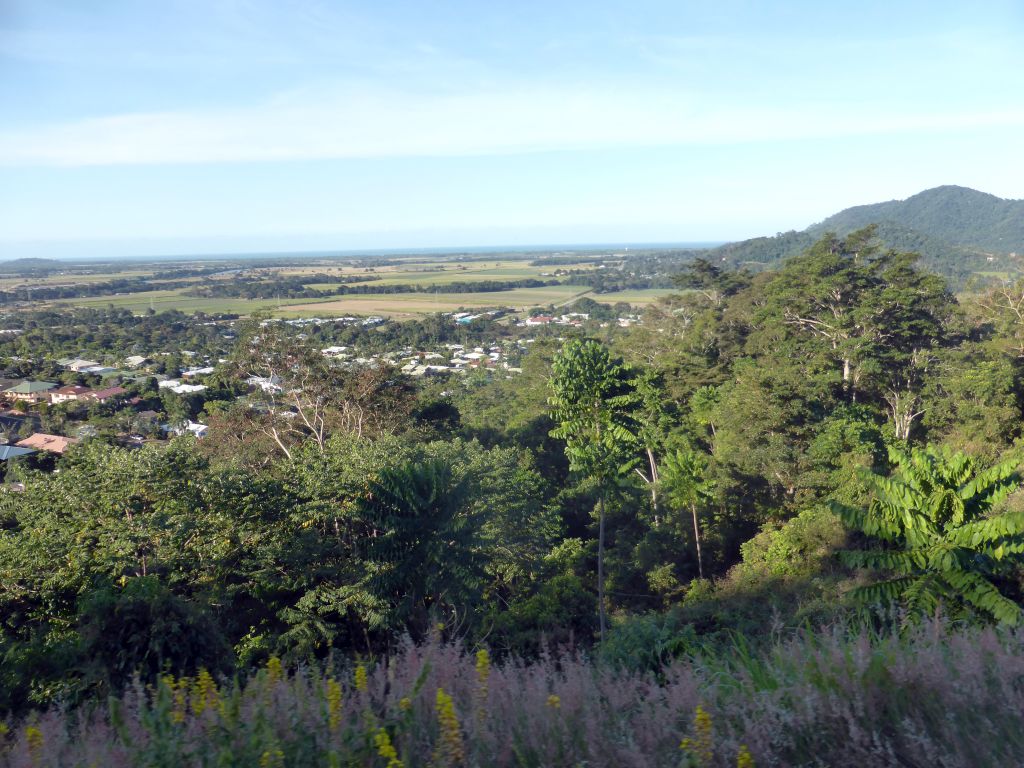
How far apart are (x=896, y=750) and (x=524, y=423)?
19.3m

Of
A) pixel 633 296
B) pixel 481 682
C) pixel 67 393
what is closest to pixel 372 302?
pixel 633 296

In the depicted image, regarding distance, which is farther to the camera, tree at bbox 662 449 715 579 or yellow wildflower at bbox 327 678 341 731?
tree at bbox 662 449 715 579

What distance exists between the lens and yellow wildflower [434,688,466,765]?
79.3 inches

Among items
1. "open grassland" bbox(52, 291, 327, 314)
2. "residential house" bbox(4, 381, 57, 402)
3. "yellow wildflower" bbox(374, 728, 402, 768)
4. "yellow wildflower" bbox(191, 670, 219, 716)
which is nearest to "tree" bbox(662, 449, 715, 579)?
"yellow wildflower" bbox(191, 670, 219, 716)

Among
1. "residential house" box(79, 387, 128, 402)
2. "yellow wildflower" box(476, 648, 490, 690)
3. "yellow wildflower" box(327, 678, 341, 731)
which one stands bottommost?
"residential house" box(79, 387, 128, 402)

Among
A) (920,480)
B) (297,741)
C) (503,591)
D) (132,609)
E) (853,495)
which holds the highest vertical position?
(297,741)

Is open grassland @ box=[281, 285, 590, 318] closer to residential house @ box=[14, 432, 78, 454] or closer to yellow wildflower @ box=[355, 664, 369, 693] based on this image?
residential house @ box=[14, 432, 78, 454]

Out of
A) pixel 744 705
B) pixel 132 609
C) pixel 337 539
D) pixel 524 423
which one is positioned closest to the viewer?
pixel 744 705

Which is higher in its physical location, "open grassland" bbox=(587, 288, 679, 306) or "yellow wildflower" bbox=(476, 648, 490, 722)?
"open grassland" bbox=(587, 288, 679, 306)

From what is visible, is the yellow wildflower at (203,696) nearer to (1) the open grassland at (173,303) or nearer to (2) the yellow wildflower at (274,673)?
(2) the yellow wildflower at (274,673)

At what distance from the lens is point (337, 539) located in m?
9.36

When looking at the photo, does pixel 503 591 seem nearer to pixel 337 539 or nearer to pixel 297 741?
pixel 337 539

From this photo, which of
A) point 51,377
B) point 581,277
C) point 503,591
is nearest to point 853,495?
point 503,591

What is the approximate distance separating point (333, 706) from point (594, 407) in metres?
9.85
